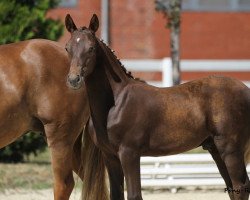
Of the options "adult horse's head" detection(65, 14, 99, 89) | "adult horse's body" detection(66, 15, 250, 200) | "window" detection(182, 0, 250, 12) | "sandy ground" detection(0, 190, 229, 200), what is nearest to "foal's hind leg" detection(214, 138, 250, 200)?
"adult horse's body" detection(66, 15, 250, 200)

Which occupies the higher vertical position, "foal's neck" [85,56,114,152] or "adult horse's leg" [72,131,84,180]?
"foal's neck" [85,56,114,152]

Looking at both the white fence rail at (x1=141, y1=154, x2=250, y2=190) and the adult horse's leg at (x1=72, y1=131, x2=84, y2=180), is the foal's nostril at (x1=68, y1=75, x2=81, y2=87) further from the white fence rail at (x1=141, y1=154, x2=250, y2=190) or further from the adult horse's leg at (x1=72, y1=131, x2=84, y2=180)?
the white fence rail at (x1=141, y1=154, x2=250, y2=190)

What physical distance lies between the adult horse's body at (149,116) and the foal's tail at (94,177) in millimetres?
925

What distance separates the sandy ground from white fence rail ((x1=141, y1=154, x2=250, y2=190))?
0.11 m

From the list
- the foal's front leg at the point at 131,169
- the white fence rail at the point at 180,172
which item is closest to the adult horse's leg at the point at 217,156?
the foal's front leg at the point at 131,169

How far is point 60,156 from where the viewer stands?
20.5ft

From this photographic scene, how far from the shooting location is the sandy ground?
8180mm

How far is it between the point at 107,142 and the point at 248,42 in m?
10.2

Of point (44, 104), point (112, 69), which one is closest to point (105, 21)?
point (44, 104)

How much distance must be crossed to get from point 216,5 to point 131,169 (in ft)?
34.1

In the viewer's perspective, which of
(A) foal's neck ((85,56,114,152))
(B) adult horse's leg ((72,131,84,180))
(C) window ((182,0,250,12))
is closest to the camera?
(A) foal's neck ((85,56,114,152))

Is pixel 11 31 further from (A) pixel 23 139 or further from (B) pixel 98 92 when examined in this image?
(B) pixel 98 92

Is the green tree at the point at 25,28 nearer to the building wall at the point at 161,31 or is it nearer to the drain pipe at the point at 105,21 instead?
the drain pipe at the point at 105,21

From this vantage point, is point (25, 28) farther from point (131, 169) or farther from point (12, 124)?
point (131, 169)
